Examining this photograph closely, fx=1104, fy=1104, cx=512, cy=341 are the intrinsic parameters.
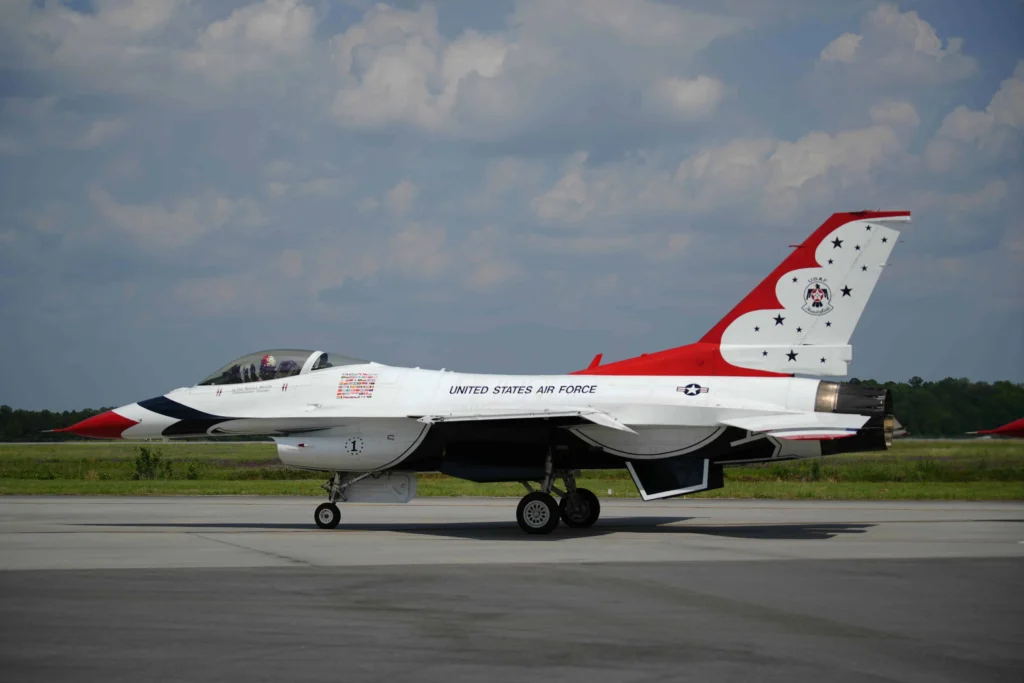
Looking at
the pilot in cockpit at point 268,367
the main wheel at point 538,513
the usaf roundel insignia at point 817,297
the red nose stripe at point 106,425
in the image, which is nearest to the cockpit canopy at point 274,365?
the pilot in cockpit at point 268,367

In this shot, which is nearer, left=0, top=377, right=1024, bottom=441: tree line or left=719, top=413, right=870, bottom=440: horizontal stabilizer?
left=719, top=413, right=870, bottom=440: horizontal stabilizer

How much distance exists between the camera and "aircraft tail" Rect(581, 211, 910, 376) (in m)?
18.6

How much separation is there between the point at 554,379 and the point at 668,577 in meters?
7.09

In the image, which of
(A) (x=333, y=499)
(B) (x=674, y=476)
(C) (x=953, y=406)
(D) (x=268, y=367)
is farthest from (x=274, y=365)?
(C) (x=953, y=406)

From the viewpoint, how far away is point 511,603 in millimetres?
10672

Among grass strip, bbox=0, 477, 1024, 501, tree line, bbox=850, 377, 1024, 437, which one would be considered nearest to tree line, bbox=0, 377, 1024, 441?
tree line, bbox=850, 377, 1024, 437

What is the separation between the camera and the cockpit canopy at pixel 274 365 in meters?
20.4

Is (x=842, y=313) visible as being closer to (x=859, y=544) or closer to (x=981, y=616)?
(x=859, y=544)

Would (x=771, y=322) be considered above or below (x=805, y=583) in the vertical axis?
above

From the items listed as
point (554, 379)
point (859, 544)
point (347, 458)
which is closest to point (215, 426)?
point (347, 458)

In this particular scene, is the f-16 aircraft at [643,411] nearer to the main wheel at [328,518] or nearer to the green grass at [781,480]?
the main wheel at [328,518]

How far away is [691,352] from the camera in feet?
62.5

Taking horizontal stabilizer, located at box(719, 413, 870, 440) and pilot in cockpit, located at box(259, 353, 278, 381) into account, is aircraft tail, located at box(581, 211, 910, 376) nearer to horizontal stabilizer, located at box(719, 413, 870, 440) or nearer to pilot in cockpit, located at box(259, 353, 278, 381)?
horizontal stabilizer, located at box(719, 413, 870, 440)

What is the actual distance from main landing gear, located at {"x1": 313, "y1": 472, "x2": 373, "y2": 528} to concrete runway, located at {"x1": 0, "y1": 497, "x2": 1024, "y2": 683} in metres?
0.42
